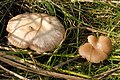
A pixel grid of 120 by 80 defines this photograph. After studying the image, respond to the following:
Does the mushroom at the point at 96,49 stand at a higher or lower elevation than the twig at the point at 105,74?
higher

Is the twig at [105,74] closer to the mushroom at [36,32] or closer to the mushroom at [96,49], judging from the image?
Answer: the mushroom at [96,49]

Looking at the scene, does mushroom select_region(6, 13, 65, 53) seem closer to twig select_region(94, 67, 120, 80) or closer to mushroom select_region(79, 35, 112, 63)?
mushroom select_region(79, 35, 112, 63)

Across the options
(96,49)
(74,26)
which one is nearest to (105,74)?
(96,49)

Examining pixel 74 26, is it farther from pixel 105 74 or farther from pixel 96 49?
pixel 105 74

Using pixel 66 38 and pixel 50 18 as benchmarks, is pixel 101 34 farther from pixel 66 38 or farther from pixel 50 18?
pixel 50 18

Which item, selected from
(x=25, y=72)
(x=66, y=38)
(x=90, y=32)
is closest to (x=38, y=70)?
(x=25, y=72)

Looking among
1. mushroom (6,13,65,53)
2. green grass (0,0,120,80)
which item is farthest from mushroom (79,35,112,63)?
mushroom (6,13,65,53)

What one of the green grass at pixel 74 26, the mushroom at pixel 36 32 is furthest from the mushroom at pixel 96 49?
the mushroom at pixel 36 32
